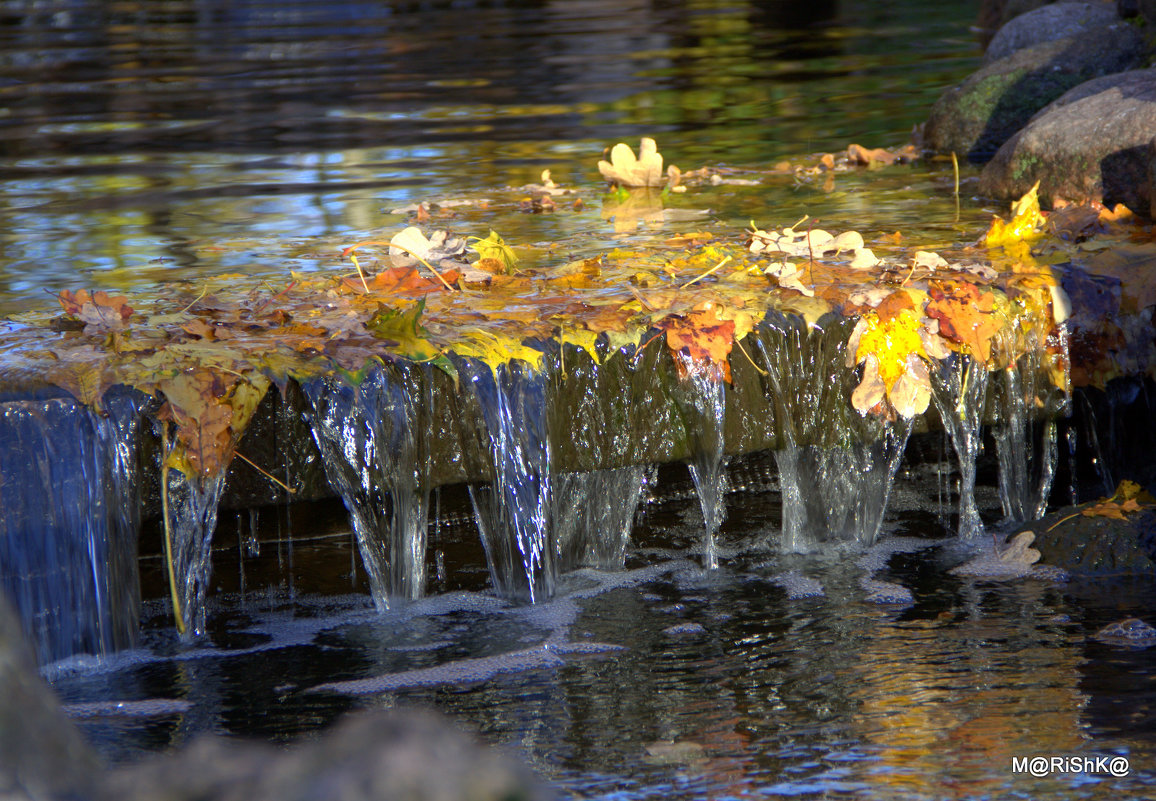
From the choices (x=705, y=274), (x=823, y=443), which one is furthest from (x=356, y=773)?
(x=705, y=274)

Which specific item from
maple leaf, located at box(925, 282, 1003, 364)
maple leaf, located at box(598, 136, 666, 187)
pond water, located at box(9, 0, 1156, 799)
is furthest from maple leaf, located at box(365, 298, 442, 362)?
maple leaf, located at box(598, 136, 666, 187)

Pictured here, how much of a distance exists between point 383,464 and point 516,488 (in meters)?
0.39

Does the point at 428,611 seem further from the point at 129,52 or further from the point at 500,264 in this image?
the point at 129,52

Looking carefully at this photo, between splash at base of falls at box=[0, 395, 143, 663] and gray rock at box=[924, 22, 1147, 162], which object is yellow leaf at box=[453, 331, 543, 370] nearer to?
splash at base of falls at box=[0, 395, 143, 663]

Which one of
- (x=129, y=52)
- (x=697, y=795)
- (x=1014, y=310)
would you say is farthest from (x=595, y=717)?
(x=129, y=52)

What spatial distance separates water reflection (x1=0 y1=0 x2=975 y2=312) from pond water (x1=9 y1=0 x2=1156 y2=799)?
56 millimetres

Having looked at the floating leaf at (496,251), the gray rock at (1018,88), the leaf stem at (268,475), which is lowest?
the leaf stem at (268,475)

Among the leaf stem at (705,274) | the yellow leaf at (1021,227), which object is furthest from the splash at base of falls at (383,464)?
the yellow leaf at (1021,227)

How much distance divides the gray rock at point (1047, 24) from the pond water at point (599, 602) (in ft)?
3.56

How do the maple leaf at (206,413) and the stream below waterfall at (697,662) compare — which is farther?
the maple leaf at (206,413)

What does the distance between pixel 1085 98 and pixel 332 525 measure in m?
4.13

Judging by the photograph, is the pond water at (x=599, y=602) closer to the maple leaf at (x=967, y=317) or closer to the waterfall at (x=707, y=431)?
the waterfall at (x=707, y=431)

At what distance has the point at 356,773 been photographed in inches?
38.3

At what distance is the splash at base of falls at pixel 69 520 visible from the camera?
10.2 ft
